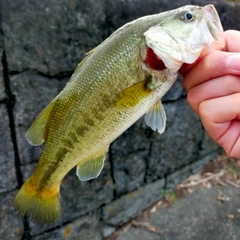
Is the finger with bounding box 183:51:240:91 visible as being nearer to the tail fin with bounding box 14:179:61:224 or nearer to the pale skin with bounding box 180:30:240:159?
the pale skin with bounding box 180:30:240:159

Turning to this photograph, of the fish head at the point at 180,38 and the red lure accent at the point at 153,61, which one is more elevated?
the fish head at the point at 180,38

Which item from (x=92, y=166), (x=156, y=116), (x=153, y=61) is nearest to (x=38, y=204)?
(x=92, y=166)

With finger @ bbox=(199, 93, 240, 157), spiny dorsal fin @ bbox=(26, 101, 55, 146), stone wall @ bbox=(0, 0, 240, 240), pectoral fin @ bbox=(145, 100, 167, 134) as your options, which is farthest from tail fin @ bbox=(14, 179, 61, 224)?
finger @ bbox=(199, 93, 240, 157)

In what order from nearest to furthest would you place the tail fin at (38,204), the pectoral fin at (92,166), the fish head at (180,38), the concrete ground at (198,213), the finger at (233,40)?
the fish head at (180,38), the finger at (233,40), the pectoral fin at (92,166), the tail fin at (38,204), the concrete ground at (198,213)

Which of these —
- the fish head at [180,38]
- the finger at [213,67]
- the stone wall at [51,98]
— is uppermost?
the fish head at [180,38]

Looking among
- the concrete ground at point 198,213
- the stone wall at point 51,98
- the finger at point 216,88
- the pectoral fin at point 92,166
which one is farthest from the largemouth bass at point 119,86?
the concrete ground at point 198,213

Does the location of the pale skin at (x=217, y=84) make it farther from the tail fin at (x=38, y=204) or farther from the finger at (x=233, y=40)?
the tail fin at (x=38, y=204)

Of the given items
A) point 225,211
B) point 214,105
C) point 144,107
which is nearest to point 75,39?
point 144,107

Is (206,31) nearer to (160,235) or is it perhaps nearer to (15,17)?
(15,17)
